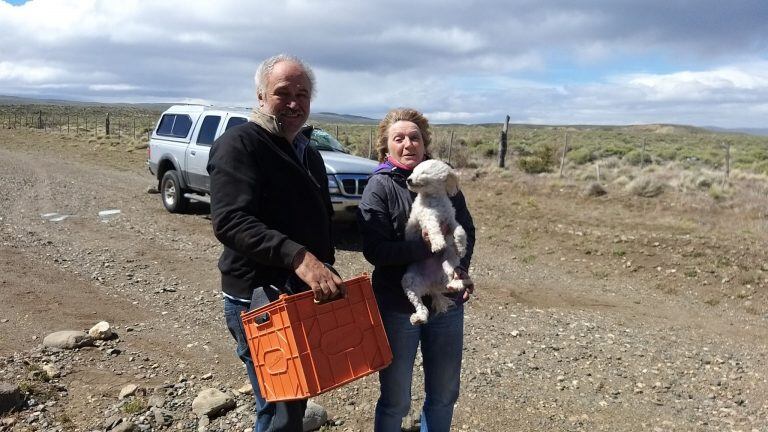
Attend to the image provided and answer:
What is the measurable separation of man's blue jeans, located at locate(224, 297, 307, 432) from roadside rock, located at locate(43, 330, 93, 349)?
3.07 meters

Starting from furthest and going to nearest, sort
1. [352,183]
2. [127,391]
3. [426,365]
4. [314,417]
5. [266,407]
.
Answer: [352,183], [127,391], [314,417], [426,365], [266,407]

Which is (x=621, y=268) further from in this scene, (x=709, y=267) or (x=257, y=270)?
(x=257, y=270)

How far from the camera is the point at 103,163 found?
19.7m

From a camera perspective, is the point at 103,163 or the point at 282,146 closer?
the point at 282,146

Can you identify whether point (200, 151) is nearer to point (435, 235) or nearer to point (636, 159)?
point (435, 235)

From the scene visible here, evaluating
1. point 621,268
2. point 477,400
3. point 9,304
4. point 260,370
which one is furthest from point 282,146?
point 621,268

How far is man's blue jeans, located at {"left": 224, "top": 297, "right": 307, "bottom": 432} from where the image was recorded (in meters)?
2.41

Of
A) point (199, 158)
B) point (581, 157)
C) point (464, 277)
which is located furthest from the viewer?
point (581, 157)

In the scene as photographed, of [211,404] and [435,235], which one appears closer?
[435,235]

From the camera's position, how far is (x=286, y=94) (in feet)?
7.63

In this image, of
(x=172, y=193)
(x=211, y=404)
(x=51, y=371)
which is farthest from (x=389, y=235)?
(x=172, y=193)

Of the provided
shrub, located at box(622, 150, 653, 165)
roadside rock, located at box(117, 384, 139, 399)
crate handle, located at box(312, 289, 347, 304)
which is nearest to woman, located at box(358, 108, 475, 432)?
crate handle, located at box(312, 289, 347, 304)

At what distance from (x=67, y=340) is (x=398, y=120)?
142 inches

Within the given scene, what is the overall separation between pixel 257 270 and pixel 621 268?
7.34 m
